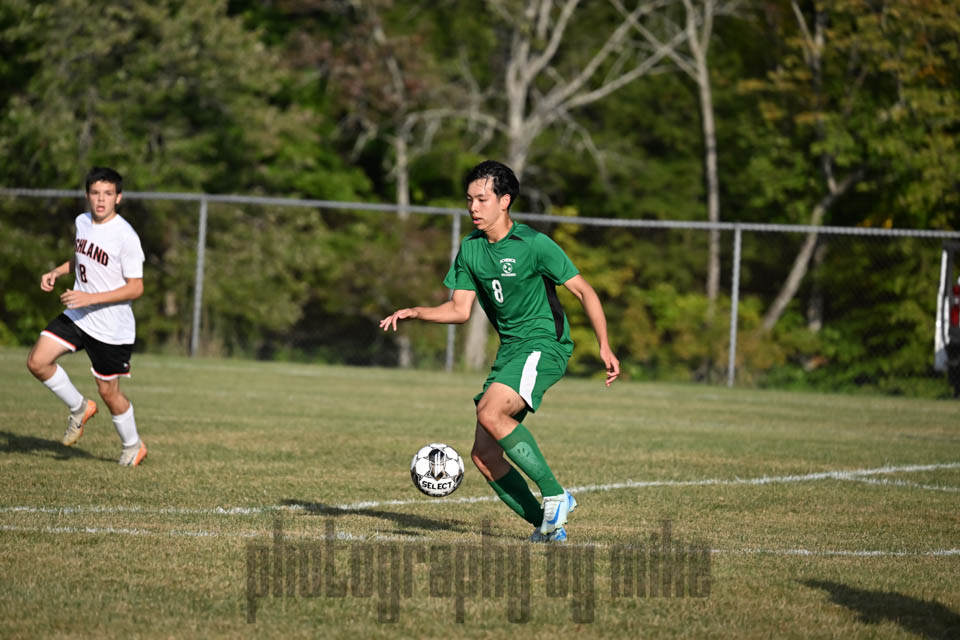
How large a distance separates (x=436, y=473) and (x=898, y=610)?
2.56 meters

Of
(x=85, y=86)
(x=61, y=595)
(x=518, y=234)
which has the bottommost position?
(x=61, y=595)

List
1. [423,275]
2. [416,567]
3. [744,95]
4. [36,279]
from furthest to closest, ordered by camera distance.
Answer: [744,95]
[423,275]
[36,279]
[416,567]

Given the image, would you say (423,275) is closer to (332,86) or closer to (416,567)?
(332,86)

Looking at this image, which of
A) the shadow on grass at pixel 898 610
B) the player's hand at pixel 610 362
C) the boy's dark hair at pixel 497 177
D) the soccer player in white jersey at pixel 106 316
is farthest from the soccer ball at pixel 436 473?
the soccer player in white jersey at pixel 106 316

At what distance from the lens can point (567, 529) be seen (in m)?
6.45

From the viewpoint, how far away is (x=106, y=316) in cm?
835

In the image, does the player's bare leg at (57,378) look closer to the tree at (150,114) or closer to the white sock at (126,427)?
the white sock at (126,427)

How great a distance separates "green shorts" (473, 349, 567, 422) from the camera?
596 centimetres

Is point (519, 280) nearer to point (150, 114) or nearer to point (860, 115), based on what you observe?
point (860, 115)

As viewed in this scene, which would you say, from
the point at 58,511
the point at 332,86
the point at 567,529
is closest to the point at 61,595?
the point at 58,511

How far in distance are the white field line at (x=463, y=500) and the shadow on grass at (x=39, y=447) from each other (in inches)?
88.1

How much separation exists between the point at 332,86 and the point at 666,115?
8.26 metres

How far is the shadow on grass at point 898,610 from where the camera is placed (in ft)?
14.9

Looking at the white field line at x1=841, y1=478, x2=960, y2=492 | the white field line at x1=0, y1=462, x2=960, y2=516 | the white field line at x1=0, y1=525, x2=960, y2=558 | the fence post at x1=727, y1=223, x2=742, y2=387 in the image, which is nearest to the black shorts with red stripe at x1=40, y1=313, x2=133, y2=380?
the white field line at x1=0, y1=462, x2=960, y2=516
